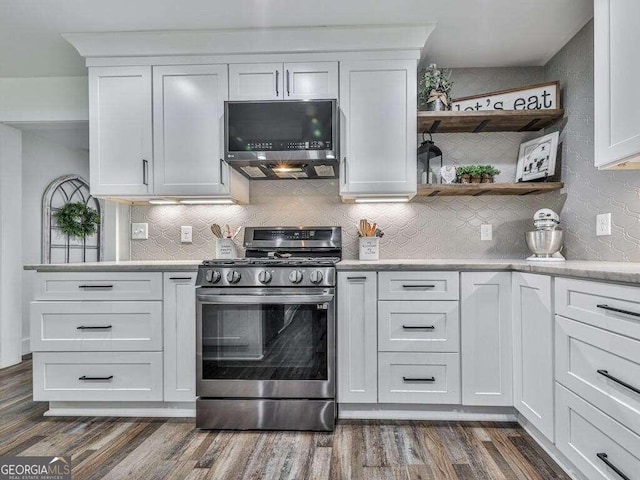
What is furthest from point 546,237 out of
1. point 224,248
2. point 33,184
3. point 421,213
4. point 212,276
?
point 33,184

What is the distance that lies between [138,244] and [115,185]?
0.53 m

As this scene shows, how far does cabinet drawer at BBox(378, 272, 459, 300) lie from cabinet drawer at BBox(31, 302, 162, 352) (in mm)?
1292

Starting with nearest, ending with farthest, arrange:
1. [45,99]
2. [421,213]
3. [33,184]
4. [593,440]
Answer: [593,440] < [421,213] < [45,99] < [33,184]

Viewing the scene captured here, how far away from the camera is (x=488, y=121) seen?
263 cm

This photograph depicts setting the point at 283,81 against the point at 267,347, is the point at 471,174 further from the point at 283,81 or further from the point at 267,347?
the point at 267,347

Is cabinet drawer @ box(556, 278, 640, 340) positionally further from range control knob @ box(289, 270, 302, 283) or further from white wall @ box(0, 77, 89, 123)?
white wall @ box(0, 77, 89, 123)

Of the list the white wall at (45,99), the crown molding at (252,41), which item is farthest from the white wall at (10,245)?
the crown molding at (252,41)

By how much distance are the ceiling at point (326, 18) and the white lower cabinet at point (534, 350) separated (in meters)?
1.48

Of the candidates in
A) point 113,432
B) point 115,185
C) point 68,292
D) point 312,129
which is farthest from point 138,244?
point 312,129

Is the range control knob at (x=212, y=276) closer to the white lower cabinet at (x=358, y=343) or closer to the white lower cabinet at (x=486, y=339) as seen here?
the white lower cabinet at (x=358, y=343)

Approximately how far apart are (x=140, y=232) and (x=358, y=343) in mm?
1812

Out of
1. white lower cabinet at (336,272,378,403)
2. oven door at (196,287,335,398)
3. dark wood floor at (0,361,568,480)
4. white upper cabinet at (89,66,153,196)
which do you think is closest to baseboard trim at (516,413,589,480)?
dark wood floor at (0,361,568,480)

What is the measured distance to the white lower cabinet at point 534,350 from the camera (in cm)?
180

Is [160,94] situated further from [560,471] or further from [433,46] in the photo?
[560,471]
